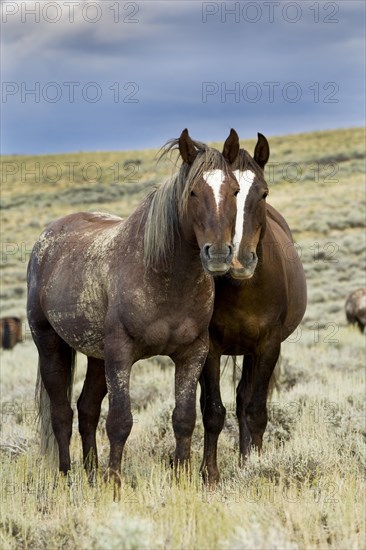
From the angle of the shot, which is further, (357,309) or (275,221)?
(357,309)

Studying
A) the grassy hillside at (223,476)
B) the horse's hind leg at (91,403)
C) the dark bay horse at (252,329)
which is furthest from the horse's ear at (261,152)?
the horse's hind leg at (91,403)

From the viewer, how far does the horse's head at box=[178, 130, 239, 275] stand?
4777mm

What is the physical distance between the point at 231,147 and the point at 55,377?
8.81 ft

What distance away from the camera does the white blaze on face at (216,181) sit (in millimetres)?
4941

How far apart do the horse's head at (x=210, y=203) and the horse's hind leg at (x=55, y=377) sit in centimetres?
215

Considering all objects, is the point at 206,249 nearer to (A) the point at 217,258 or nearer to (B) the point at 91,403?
(A) the point at 217,258

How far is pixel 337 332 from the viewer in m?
17.9

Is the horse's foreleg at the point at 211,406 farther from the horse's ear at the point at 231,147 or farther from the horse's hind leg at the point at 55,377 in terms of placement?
the horse's ear at the point at 231,147

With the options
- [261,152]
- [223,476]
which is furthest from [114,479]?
[261,152]

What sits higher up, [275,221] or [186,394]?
[275,221]

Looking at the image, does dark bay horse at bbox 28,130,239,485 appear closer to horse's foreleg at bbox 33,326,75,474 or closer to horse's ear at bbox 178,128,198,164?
horse's ear at bbox 178,128,198,164

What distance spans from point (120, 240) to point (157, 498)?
1.87 metres

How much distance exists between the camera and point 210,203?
16.2 ft

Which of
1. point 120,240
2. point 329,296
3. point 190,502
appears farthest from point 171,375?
point 329,296
